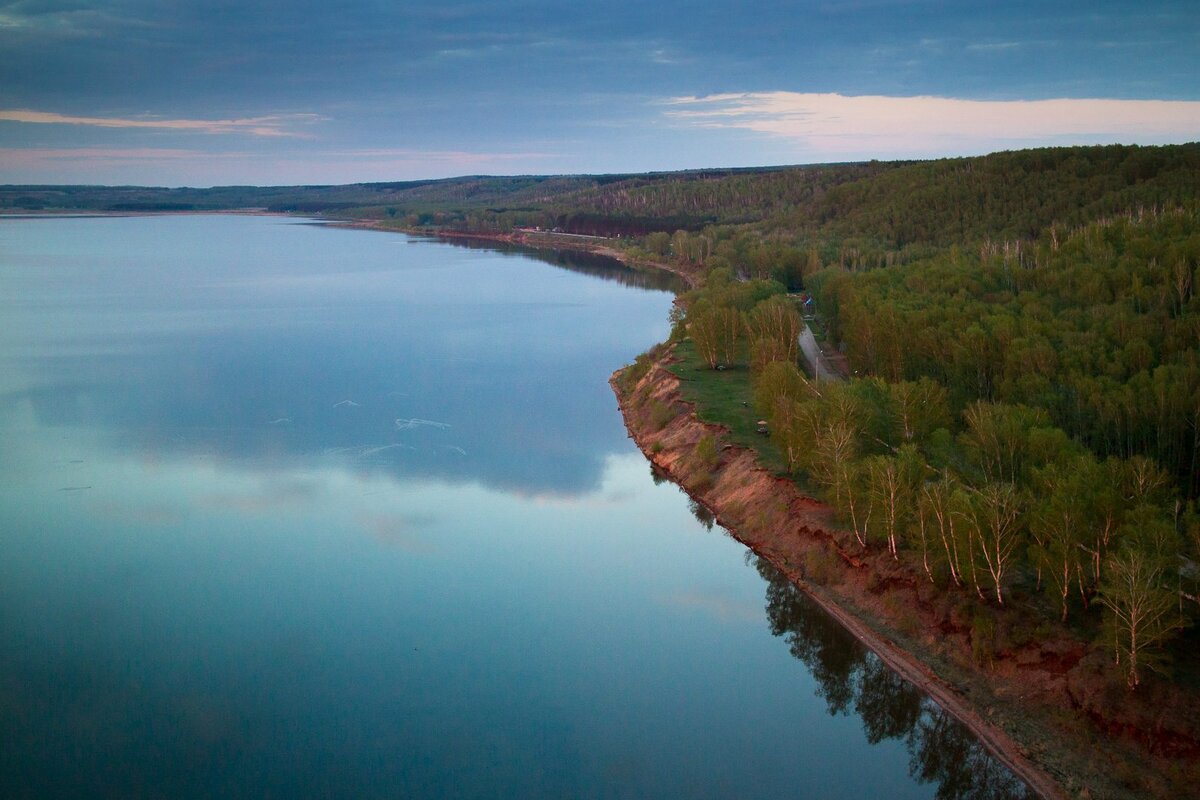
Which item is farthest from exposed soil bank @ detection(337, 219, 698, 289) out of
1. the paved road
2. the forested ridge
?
the forested ridge

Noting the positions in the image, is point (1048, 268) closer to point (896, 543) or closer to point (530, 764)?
point (896, 543)

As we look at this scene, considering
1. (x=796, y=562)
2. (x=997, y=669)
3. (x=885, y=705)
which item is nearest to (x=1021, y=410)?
(x=796, y=562)

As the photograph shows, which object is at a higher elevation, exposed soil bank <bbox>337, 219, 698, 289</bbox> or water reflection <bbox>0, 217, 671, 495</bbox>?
exposed soil bank <bbox>337, 219, 698, 289</bbox>

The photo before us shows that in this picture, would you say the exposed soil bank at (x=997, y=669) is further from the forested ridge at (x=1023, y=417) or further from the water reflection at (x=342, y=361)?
the water reflection at (x=342, y=361)

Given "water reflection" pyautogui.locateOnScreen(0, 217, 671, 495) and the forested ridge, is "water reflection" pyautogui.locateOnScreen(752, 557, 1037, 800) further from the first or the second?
"water reflection" pyautogui.locateOnScreen(0, 217, 671, 495)

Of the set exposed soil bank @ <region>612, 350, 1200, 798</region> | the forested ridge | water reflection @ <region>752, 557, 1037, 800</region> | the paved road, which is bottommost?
water reflection @ <region>752, 557, 1037, 800</region>

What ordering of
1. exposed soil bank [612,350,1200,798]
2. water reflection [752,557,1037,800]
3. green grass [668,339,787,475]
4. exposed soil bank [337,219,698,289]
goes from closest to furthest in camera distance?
exposed soil bank [612,350,1200,798], water reflection [752,557,1037,800], green grass [668,339,787,475], exposed soil bank [337,219,698,289]

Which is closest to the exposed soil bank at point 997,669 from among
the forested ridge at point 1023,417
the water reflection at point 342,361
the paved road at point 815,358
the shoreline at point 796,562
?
the shoreline at point 796,562
